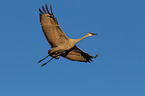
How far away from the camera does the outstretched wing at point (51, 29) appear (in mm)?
23062

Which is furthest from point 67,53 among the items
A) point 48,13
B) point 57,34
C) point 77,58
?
point 48,13

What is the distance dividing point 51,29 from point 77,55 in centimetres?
442

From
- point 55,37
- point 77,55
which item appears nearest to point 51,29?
point 55,37

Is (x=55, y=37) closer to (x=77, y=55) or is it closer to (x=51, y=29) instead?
(x=51, y=29)

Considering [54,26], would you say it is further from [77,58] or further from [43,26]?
[77,58]

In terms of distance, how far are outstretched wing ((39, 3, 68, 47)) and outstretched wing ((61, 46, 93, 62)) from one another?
196cm

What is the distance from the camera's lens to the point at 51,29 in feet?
77.9

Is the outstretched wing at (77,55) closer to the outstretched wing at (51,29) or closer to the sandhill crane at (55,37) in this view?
the sandhill crane at (55,37)

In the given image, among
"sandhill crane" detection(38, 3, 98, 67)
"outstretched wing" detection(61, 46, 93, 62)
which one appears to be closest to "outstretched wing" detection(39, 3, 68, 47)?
"sandhill crane" detection(38, 3, 98, 67)

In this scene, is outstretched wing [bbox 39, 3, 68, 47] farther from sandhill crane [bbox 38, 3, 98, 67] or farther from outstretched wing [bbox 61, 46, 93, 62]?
outstretched wing [bbox 61, 46, 93, 62]

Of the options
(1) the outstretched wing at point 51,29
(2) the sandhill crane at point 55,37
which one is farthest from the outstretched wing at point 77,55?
(1) the outstretched wing at point 51,29

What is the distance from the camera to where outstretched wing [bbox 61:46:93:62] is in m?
26.1

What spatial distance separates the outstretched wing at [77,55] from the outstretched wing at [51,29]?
1.96 metres

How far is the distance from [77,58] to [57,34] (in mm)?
4194
